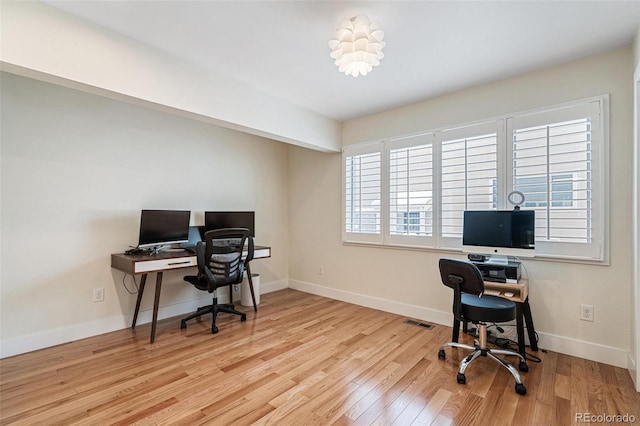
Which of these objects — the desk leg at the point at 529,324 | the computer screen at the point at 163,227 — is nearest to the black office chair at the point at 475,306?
the desk leg at the point at 529,324

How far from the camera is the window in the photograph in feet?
8.17

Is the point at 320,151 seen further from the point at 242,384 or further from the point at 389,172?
the point at 242,384

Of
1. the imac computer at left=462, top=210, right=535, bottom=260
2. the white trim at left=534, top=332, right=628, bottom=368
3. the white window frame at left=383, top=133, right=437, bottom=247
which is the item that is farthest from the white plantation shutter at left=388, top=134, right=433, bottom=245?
the white trim at left=534, top=332, right=628, bottom=368

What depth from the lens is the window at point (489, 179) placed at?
8.17ft

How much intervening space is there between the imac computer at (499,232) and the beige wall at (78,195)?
3.20m

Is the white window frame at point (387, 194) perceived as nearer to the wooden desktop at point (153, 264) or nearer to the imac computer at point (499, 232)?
the imac computer at point (499, 232)

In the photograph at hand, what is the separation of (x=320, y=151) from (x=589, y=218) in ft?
10.5

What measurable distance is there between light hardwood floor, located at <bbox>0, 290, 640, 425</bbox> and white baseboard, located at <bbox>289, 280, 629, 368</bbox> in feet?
0.29

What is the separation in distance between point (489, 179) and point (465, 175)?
0.23 meters

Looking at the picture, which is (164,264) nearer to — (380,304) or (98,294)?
(98,294)

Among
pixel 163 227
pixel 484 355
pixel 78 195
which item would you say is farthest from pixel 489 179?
pixel 78 195

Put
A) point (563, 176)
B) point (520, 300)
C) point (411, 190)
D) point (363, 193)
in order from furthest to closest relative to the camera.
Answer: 1. point (363, 193)
2. point (411, 190)
3. point (563, 176)
4. point (520, 300)

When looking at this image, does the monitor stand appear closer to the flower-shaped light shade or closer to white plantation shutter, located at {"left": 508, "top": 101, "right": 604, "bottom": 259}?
white plantation shutter, located at {"left": 508, "top": 101, "right": 604, "bottom": 259}

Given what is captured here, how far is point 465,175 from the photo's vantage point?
123 inches
